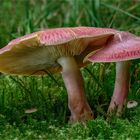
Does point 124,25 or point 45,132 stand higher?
point 124,25

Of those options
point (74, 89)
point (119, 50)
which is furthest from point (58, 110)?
point (119, 50)

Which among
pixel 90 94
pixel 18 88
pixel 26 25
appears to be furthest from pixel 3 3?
pixel 90 94

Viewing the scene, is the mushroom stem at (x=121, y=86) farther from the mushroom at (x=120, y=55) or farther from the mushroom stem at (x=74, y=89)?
the mushroom stem at (x=74, y=89)

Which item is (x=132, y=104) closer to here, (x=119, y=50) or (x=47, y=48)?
(x=119, y=50)

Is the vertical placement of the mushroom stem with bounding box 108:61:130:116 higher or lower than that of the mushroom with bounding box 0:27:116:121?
lower

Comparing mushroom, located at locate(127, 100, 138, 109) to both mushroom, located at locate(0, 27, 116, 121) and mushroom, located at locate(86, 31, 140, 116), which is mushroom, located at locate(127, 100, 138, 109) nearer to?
mushroom, located at locate(86, 31, 140, 116)

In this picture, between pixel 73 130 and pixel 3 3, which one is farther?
pixel 3 3

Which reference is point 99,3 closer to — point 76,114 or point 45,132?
point 76,114

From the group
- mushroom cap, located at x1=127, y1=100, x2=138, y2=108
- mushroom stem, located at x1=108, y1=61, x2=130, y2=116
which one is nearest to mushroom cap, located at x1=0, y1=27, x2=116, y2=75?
mushroom stem, located at x1=108, y1=61, x2=130, y2=116
